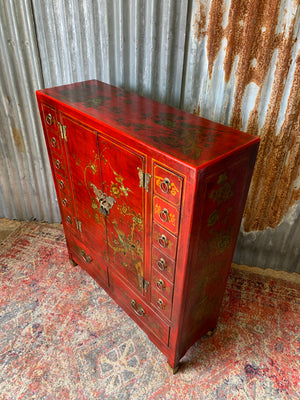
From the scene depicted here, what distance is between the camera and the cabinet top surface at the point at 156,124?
1.38 metres

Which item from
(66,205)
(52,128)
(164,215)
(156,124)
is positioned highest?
(156,124)

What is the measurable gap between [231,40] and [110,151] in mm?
→ 1049

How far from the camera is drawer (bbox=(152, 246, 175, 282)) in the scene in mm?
1624

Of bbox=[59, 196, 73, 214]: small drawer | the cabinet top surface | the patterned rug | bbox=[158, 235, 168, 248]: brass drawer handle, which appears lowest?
the patterned rug

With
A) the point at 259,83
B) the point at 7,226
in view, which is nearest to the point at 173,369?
the point at 259,83

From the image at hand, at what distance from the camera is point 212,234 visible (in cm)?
158

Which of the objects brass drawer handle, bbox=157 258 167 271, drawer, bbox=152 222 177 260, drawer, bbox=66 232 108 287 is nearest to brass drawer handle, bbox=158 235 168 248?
drawer, bbox=152 222 177 260

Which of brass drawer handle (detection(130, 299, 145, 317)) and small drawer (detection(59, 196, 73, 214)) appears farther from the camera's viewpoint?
small drawer (detection(59, 196, 73, 214))

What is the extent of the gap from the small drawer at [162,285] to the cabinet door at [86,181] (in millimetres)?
503

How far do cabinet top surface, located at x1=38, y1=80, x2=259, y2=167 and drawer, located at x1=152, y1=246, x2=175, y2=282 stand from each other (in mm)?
588

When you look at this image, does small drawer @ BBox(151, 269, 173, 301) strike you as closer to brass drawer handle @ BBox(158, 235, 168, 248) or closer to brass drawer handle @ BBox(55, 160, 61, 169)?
brass drawer handle @ BBox(158, 235, 168, 248)

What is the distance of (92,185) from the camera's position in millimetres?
1963

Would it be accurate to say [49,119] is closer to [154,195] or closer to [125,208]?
[125,208]

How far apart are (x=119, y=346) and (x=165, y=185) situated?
1.38 meters
